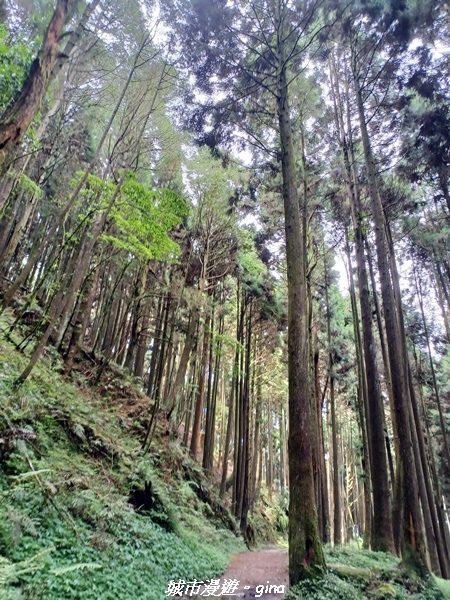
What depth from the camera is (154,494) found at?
6.18 meters

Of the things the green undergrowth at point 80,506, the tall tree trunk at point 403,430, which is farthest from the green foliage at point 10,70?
the tall tree trunk at point 403,430

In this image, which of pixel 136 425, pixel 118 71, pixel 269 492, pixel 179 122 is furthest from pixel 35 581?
pixel 269 492

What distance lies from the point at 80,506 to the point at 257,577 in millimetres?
3807

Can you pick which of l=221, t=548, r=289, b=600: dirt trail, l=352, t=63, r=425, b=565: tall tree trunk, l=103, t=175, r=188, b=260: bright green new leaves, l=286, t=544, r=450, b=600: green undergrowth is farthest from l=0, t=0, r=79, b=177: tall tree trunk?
l=352, t=63, r=425, b=565: tall tree trunk

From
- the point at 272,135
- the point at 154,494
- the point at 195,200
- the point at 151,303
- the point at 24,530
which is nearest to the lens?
the point at 24,530

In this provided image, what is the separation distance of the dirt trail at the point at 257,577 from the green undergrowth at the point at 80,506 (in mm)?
485

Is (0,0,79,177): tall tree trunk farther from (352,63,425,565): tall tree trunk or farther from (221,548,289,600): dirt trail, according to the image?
(352,63,425,565): tall tree trunk

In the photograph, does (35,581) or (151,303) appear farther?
(151,303)

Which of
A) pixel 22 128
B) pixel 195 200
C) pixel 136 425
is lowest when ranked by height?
pixel 136 425

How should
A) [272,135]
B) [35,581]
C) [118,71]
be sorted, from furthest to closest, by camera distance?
[272,135] < [118,71] < [35,581]

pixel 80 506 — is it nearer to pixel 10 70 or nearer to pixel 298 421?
pixel 298 421

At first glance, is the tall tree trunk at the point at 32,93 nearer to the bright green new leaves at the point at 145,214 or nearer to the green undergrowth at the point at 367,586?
the bright green new leaves at the point at 145,214

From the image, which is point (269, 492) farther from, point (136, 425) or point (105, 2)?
point (105, 2)

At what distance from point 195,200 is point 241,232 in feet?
7.31
